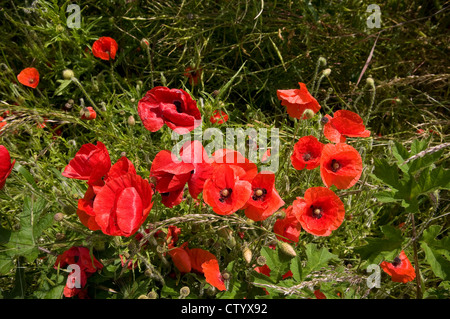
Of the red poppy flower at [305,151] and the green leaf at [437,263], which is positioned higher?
the red poppy flower at [305,151]

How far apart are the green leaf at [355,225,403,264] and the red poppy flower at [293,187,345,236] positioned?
0.37 feet

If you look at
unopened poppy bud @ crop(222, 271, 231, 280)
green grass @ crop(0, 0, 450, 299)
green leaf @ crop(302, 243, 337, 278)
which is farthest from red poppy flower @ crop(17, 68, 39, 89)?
green leaf @ crop(302, 243, 337, 278)

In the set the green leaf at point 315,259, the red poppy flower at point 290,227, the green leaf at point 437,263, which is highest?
the red poppy flower at point 290,227

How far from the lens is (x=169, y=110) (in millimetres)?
1074

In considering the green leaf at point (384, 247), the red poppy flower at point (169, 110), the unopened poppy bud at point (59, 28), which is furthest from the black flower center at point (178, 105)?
the unopened poppy bud at point (59, 28)

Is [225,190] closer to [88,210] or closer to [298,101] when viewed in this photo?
[88,210]

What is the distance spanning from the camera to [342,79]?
220 centimetres

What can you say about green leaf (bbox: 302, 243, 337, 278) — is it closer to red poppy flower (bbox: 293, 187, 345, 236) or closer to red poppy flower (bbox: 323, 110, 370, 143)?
red poppy flower (bbox: 293, 187, 345, 236)

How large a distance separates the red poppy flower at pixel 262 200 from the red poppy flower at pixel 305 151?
15 cm

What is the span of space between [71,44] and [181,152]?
4.14 ft

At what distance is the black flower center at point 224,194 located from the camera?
0.98 meters

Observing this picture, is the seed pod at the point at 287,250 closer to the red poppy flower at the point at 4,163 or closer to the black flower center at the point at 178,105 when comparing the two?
the black flower center at the point at 178,105
